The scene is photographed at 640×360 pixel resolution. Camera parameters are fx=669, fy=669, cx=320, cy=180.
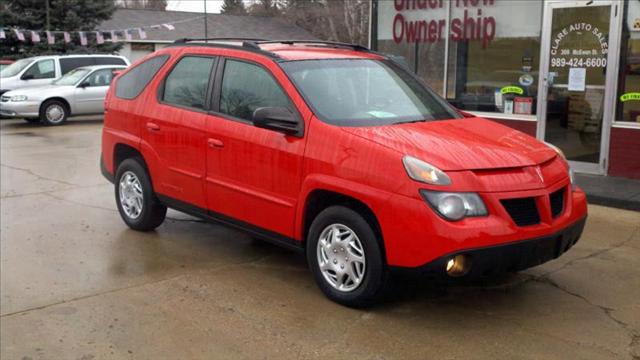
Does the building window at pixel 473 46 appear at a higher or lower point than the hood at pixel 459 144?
higher

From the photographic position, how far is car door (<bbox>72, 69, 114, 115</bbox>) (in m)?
17.5

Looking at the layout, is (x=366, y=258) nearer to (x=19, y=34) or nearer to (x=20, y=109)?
(x=20, y=109)

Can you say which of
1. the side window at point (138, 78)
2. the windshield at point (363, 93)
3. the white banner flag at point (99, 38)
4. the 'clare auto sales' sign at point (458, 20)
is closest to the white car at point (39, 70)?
the white banner flag at point (99, 38)

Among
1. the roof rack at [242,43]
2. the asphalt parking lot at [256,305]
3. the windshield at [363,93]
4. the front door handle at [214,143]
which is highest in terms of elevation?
→ the roof rack at [242,43]

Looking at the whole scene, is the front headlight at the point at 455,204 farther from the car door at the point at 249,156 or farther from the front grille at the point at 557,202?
the car door at the point at 249,156

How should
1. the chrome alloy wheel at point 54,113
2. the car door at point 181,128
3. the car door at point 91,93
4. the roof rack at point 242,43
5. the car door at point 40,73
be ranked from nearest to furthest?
the roof rack at point 242,43 → the car door at point 181,128 → the chrome alloy wheel at point 54,113 → the car door at point 91,93 → the car door at point 40,73

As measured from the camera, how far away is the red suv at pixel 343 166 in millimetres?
3998

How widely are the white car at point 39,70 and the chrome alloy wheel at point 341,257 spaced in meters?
16.0

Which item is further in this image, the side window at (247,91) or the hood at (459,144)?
the side window at (247,91)

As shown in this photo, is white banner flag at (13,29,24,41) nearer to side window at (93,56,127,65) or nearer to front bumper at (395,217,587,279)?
side window at (93,56,127,65)

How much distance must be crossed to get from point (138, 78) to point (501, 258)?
156 inches

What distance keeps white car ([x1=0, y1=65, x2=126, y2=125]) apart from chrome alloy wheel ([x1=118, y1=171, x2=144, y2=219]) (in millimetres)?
11296

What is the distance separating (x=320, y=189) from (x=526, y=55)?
610 cm

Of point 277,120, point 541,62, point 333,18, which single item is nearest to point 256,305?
point 277,120
